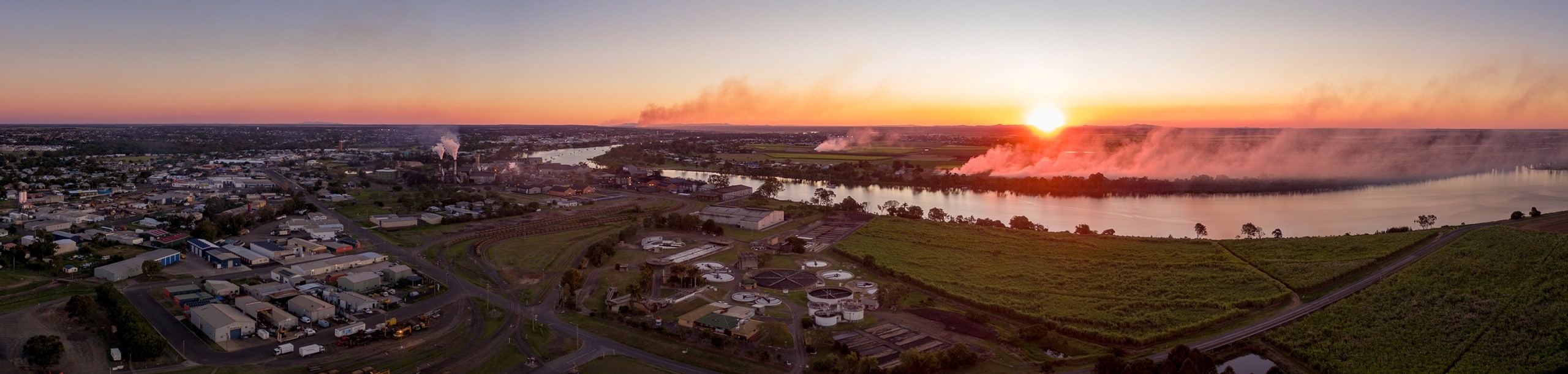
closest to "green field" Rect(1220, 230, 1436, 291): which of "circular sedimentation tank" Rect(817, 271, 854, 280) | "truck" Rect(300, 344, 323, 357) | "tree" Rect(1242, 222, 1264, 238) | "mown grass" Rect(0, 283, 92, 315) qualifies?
"tree" Rect(1242, 222, 1264, 238)

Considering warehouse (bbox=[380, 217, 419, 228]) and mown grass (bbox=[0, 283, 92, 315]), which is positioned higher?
warehouse (bbox=[380, 217, 419, 228])

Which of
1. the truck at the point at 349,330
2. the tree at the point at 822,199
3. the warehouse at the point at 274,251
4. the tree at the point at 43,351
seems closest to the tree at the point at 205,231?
the warehouse at the point at 274,251

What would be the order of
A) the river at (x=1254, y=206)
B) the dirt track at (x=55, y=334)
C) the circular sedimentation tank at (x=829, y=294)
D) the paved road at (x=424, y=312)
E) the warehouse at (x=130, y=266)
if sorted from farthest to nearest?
the river at (x=1254, y=206) → the warehouse at (x=130, y=266) → the circular sedimentation tank at (x=829, y=294) → the paved road at (x=424, y=312) → the dirt track at (x=55, y=334)

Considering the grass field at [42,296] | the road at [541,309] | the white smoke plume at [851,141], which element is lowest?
the road at [541,309]

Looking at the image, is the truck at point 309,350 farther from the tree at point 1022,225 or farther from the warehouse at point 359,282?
the tree at point 1022,225

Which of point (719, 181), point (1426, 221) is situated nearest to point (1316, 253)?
point (1426, 221)

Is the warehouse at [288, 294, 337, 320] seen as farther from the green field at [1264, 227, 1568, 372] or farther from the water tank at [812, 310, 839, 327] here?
the green field at [1264, 227, 1568, 372]

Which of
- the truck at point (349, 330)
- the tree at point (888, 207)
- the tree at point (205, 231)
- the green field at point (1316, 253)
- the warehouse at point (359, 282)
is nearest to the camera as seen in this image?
the truck at point (349, 330)
